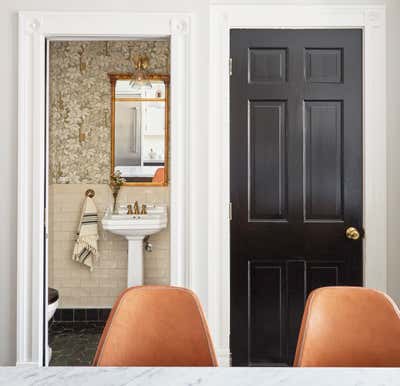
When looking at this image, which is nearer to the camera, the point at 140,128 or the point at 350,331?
the point at 350,331

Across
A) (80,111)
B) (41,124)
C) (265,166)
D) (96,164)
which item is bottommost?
(265,166)

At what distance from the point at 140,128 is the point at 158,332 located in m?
2.95

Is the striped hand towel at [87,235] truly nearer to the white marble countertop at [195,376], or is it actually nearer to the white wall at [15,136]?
the white wall at [15,136]

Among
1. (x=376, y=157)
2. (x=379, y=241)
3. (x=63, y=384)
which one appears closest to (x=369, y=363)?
(x=63, y=384)

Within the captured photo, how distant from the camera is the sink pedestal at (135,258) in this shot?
388 cm

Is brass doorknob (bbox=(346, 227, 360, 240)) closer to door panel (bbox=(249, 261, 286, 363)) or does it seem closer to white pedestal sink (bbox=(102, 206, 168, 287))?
door panel (bbox=(249, 261, 286, 363))

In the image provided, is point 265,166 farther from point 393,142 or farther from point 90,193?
point 90,193

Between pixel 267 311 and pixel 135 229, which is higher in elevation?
pixel 135 229

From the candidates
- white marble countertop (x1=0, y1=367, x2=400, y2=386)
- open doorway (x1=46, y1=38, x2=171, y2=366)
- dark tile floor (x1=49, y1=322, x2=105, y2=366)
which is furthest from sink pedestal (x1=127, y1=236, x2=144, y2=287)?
white marble countertop (x1=0, y1=367, x2=400, y2=386)

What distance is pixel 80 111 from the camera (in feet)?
13.6

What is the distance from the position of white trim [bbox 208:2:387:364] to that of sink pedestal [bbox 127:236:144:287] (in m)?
1.32

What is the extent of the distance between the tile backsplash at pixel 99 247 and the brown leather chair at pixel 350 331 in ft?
9.13

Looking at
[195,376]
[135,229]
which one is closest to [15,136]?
[135,229]

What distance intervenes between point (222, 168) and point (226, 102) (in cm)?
41
